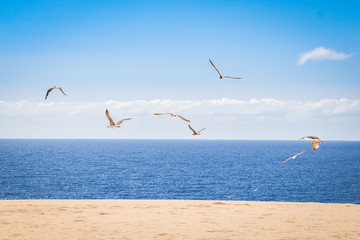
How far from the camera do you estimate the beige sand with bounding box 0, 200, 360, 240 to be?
12680mm

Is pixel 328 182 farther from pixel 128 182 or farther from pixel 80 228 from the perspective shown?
pixel 80 228

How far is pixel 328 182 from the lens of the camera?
7269 centimetres

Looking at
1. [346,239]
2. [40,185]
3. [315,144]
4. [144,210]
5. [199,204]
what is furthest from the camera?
[40,185]

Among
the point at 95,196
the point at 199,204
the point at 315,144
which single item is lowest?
the point at 95,196

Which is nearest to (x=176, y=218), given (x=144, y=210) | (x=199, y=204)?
(x=144, y=210)

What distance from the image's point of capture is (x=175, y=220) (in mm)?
14953

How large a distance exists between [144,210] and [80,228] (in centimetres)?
440

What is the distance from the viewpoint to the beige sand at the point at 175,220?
41.6 ft

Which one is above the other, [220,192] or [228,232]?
[228,232]

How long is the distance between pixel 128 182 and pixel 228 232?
191 feet

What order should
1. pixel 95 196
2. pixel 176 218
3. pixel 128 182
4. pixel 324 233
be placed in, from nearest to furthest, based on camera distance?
pixel 324 233 < pixel 176 218 < pixel 95 196 < pixel 128 182

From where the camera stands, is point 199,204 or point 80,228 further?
point 199,204

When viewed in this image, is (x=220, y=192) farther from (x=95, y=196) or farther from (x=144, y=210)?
(x=144, y=210)

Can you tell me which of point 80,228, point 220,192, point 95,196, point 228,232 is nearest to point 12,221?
point 80,228
